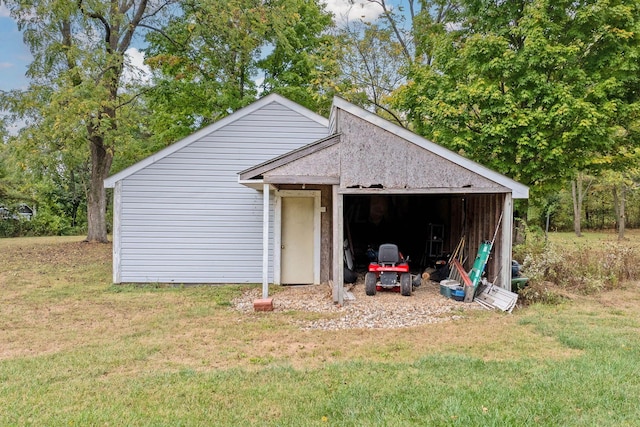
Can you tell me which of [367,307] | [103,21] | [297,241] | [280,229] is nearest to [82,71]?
[103,21]

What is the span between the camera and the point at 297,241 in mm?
9914

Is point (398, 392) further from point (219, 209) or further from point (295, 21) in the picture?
point (295, 21)

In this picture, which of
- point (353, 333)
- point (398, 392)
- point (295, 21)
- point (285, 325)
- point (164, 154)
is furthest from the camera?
point (295, 21)

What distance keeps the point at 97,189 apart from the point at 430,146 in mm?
13988

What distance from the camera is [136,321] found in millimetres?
6648

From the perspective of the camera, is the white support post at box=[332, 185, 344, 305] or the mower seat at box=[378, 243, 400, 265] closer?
the white support post at box=[332, 185, 344, 305]

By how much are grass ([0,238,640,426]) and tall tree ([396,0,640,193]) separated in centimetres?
435

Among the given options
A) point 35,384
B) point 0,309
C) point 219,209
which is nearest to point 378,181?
point 219,209

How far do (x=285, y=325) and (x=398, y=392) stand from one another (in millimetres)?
2848

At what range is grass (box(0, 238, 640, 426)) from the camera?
344cm

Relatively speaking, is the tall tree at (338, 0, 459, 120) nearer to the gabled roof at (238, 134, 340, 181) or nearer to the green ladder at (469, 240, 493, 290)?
the gabled roof at (238, 134, 340, 181)

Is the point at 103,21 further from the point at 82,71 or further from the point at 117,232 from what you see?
the point at 117,232

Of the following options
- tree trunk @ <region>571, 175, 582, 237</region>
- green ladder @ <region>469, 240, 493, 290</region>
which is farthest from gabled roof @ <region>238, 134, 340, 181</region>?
tree trunk @ <region>571, 175, 582, 237</region>

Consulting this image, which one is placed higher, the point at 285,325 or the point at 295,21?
the point at 295,21
